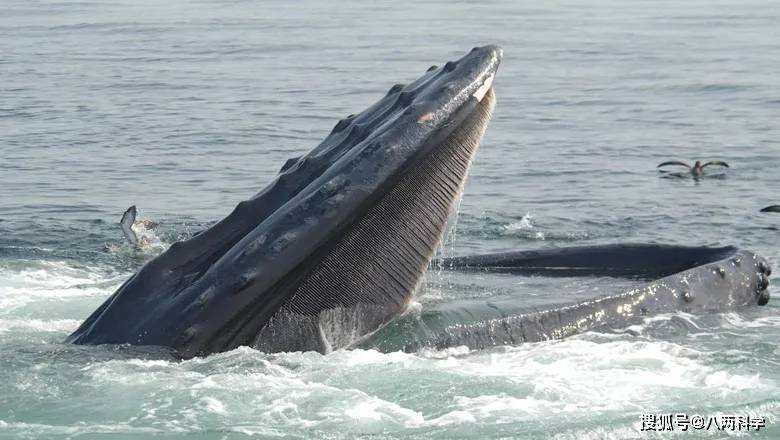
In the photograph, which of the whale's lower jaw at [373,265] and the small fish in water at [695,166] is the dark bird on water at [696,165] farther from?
the whale's lower jaw at [373,265]

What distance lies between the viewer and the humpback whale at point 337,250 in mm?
6684

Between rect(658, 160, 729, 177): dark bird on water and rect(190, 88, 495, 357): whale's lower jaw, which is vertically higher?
rect(658, 160, 729, 177): dark bird on water

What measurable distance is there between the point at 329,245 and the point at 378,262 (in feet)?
1.21

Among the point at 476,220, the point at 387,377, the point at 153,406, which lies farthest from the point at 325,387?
the point at 476,220

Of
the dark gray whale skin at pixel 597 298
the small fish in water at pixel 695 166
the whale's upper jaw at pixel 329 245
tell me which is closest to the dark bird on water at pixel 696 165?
the small fish in water at pixel 695 166

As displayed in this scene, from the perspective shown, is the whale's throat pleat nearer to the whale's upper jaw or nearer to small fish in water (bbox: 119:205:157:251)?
the whale's upper jaw

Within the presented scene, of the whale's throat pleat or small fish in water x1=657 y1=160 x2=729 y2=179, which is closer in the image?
the whale's throat pleat

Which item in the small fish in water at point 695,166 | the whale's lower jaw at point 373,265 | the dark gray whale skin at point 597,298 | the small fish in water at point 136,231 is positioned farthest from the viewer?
the small fish in water at point 695,166

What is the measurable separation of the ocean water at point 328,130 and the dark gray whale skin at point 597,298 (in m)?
0.09

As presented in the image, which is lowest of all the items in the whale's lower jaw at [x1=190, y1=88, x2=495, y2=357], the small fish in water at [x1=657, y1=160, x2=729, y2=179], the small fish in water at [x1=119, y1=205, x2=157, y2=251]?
the whale's lower jaw at [x1=190, y1=88, x2=495, y2=357]

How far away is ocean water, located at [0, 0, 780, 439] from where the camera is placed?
6.88 meters

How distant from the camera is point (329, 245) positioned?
6.79m

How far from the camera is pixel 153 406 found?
686 centimetres

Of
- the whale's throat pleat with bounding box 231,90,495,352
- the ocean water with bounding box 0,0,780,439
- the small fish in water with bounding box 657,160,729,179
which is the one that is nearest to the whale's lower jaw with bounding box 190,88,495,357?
the whale's throat pleat with bounding box 231,90,495,352
